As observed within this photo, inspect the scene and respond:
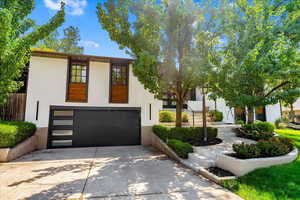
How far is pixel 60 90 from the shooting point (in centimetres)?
829

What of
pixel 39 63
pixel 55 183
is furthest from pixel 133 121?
pixel 39 63

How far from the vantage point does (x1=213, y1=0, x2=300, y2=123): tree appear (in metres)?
5.34

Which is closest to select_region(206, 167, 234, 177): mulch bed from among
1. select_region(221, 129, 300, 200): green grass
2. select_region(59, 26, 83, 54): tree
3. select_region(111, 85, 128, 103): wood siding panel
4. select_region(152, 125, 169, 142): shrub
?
select_region(221, 129, 300, 200): green grass

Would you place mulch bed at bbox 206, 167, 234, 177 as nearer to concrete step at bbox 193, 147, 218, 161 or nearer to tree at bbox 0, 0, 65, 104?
concrete step at bbox 193, 147, 218, 161

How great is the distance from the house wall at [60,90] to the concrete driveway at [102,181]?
3.18 meters

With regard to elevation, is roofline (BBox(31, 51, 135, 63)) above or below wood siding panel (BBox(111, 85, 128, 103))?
above

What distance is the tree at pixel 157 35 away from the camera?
632cm

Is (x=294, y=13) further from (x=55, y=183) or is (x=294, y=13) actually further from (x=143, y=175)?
(x=55, y=183)

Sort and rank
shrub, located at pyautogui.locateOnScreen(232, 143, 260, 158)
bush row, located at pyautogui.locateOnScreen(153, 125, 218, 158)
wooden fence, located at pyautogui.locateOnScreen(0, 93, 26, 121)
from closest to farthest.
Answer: shrub, located at pyautogui.locateOnScreen(232, 143, 260, 158)
bush row, located at pyautogui.locateOnScreen(153, 125, 218, 158)
wooden fence, located at pyautogui.locateOnScreen(0, 93, 26, 121)

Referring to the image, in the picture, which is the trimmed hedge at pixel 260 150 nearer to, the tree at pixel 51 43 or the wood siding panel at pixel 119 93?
the wood siding panel at pixel 119 93

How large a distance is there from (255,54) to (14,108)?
456 inches

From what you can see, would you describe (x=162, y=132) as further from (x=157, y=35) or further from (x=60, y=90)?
(x=60, y=90)

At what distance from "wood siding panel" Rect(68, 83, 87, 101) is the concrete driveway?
364cm

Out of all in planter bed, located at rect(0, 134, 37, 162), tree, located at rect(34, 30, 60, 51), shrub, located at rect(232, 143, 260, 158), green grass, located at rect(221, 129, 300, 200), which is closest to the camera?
green grass, located at rect(221, 129, 300, 200)
